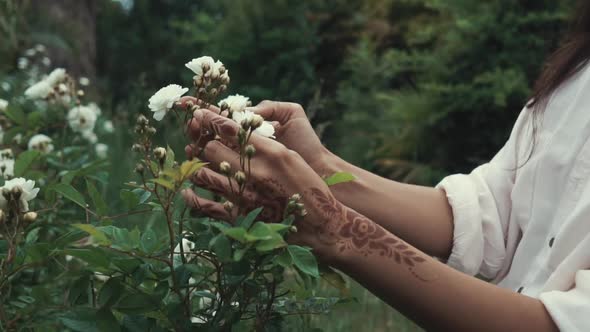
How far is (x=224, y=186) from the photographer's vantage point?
120cm

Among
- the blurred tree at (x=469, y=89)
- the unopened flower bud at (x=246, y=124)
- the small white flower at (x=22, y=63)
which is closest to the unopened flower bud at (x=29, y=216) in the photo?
the unopened flower bud at (x=246, y=124)

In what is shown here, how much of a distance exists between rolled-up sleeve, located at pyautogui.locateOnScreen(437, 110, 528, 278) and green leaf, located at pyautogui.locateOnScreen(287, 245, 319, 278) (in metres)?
0.68

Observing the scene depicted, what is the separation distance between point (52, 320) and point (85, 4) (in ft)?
16.2

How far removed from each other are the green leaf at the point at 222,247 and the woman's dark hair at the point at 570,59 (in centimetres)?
87

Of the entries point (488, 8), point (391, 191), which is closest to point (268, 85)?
point (488, 8)

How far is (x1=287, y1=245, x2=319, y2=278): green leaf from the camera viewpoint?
42.4 inches

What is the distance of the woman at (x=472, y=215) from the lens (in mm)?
1205

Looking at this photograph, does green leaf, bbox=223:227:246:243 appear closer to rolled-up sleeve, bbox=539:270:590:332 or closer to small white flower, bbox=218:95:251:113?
small white flower, bbox=218:95:251:113

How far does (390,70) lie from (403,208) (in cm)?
360

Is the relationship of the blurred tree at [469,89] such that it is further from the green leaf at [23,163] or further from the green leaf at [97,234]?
the green leaf at [97,234]

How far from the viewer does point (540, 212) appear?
1518 millimetres

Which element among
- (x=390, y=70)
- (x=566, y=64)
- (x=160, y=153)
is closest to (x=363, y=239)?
(x=160, y=153)

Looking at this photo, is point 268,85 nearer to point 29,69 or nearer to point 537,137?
point 29,69

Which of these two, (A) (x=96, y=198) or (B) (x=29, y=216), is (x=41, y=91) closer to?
(A) (x=96, y=198)
